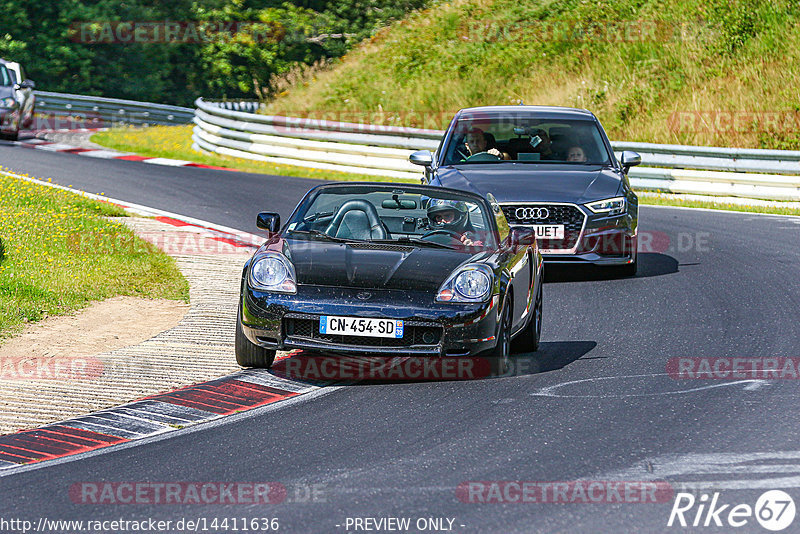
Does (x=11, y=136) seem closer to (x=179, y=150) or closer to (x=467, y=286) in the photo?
(x=179, y=150)

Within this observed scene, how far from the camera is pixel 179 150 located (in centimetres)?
2848

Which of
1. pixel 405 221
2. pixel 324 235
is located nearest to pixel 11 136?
pixel 405 221

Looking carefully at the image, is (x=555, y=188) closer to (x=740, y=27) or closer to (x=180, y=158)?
(x=180, y=158)

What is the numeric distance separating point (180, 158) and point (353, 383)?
18.7 m

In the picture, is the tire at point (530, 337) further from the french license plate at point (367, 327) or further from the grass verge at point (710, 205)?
the grass verge at point (710, 205)

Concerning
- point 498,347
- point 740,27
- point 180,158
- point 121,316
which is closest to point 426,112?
point 180,158

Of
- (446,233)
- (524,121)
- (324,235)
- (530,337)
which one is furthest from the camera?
(524,121)

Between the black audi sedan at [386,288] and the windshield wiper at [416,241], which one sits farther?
the windshield wiper at [416,241]

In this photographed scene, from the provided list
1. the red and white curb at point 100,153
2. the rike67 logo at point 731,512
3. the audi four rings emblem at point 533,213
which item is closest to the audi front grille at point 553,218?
the audi four rings emblem at point 533,213

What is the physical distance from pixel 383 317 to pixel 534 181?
4.81 metres

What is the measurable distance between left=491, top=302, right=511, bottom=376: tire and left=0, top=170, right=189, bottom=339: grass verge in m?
3.81

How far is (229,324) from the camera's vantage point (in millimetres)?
Answer: 10047

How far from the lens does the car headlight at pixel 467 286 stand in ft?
26.3

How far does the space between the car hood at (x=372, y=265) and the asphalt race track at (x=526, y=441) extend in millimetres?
675
